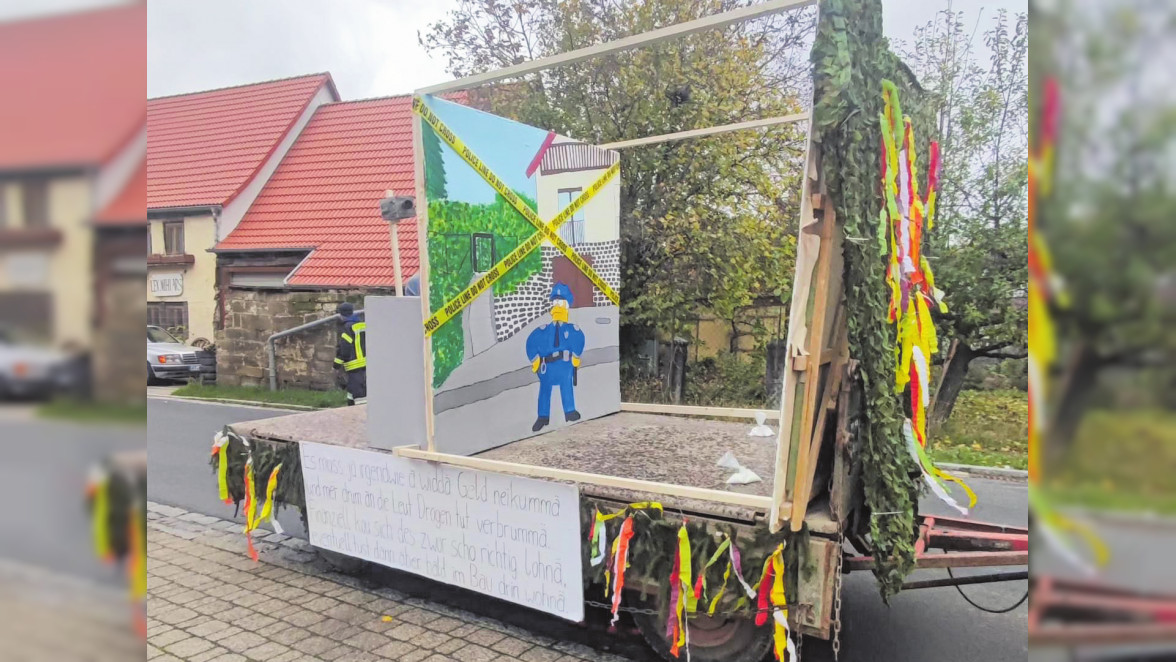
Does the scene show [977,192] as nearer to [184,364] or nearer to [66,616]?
[66,616]

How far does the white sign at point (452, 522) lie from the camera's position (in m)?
3.96

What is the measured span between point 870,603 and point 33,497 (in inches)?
199

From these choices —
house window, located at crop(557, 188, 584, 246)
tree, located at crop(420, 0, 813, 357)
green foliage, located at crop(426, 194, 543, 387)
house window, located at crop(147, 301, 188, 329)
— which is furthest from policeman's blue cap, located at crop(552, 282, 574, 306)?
house window, located at crop(147, 301, 188, 329)

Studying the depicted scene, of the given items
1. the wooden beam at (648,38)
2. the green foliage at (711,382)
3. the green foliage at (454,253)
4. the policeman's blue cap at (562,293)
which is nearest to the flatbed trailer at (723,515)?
the green foliage at (454,253)

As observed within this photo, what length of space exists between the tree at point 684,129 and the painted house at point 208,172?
919cm

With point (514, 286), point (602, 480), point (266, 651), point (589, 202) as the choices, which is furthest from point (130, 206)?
point (589, 202)

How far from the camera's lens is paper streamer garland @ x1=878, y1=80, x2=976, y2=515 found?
10.9ft

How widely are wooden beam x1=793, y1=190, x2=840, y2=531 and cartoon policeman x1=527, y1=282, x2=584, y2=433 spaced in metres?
2.86

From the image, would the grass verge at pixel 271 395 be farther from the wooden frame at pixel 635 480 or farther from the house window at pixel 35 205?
the house window at pixel 35 205

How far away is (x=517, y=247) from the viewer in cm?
566

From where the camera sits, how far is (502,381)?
5492 millimetres

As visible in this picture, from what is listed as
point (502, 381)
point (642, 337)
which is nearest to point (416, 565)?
point (502, 381)

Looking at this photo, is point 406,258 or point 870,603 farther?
point 406,258

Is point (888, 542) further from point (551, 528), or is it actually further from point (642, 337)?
point (642, 337)
